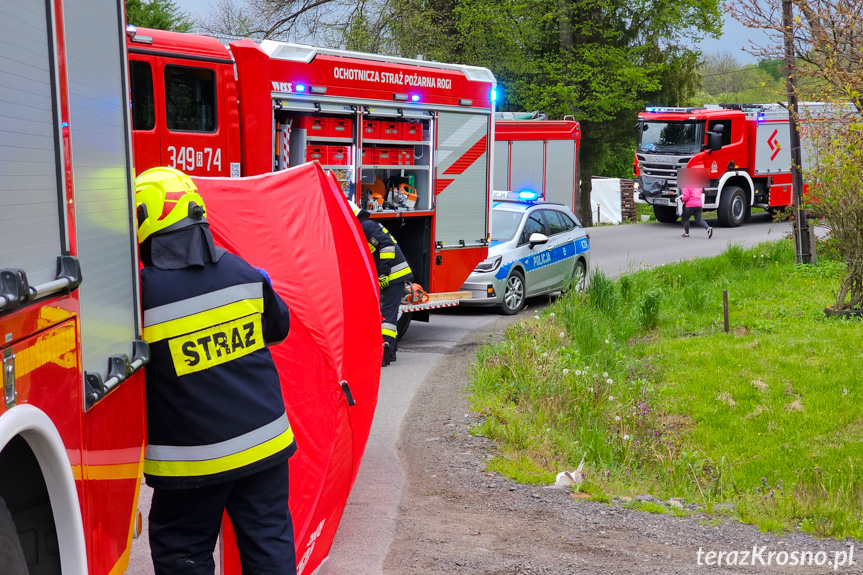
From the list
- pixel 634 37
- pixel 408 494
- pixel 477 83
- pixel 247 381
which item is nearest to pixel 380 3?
pixel 634 37

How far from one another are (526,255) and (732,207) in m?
15.4

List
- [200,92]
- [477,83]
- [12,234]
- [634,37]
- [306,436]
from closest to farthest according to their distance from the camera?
[12,234] < [306,436] < [200,92] < [477,83] < [634,37]

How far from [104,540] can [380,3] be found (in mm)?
25118

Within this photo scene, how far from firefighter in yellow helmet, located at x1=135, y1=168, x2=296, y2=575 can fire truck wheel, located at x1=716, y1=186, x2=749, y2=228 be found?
82.0 feet

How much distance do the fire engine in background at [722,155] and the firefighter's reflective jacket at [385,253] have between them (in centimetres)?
1797

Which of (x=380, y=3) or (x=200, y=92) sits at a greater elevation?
(x=380, y=3)

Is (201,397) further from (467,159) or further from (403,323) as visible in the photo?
(467,159)

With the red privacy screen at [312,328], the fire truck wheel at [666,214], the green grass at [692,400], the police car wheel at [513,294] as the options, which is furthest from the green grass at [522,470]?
the fire truck wheel at [666,214]

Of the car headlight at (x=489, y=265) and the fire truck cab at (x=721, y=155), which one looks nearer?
the car headlight at (x=489, y=265)

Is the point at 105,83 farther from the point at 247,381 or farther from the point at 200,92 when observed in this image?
the point at 200,92

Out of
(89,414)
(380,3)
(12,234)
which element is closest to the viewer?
(12,234)

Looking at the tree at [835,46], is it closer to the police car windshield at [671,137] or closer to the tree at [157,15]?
the police car windshield at [671,137]

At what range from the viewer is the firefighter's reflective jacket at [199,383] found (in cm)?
317

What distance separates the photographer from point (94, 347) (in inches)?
103
